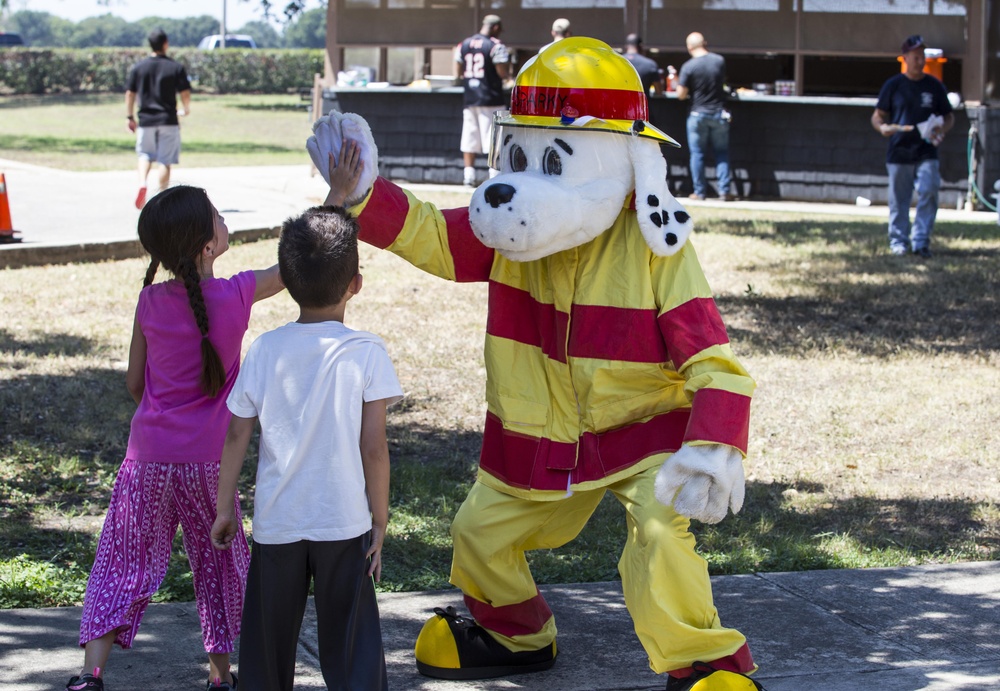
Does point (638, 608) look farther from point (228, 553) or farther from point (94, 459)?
point (94, 459)

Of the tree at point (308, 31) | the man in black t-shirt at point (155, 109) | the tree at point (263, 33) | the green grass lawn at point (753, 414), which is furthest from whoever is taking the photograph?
the tree at point (263, 33)

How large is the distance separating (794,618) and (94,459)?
302 centimetres

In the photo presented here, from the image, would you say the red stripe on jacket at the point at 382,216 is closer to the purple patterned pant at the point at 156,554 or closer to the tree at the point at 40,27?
the purple patterned pant at the point at 156,554

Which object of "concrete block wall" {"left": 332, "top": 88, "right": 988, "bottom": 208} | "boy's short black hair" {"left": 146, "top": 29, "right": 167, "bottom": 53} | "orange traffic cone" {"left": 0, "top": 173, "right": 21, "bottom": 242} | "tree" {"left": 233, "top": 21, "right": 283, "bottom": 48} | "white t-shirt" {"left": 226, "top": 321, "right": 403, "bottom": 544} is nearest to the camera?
"white t-shirt" {"left": 226, "top": 321, "right": 403, "bottom": 544}

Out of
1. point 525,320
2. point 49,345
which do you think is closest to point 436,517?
point 525,320

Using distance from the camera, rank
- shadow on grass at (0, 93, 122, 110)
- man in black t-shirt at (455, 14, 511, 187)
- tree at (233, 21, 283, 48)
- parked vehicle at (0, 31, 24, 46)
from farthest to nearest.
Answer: tree at (233, 21, 283, 48) → parked vehicle at (0, 31, 24, 46) → shadow on grass at (0, 93, 122, 110) → man in black t-shirt at (455, 14, 511, 187)

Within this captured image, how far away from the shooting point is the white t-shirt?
298cm

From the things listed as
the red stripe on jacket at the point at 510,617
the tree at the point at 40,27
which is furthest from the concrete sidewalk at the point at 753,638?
the tree at the point at 40,27

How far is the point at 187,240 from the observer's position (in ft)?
10.8

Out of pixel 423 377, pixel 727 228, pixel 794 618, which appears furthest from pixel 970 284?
pixel 794 618

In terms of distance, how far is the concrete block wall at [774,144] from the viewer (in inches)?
551

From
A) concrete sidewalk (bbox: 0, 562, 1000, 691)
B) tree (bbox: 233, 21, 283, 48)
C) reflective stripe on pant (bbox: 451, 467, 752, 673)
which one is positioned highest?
tree (bbox: 233, 21, 283, 48)

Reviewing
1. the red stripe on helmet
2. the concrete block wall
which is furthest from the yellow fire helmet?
the concrete block wall

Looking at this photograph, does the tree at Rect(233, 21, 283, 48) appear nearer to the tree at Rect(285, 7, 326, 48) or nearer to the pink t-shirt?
the tree at Rect(285, 7, 326, 48)
